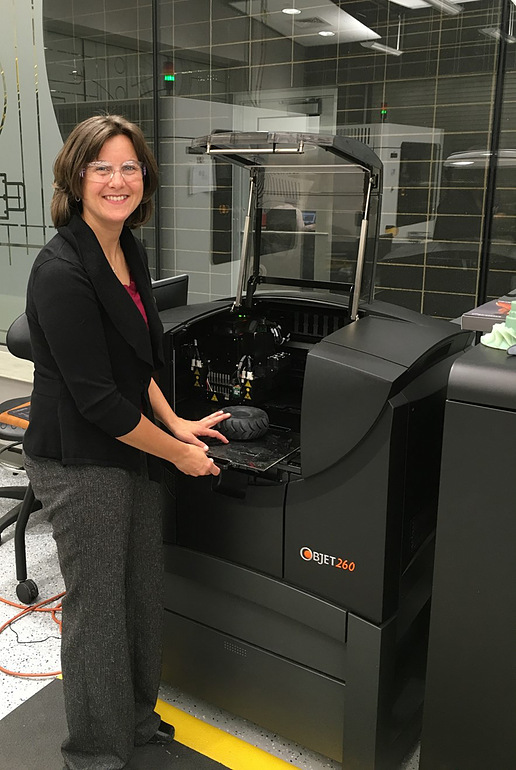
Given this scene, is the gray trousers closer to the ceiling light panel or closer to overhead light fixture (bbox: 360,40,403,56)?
overhead light fixture (bbox: 360,40,403,56)

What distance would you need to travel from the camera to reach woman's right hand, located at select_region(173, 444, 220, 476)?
151cm

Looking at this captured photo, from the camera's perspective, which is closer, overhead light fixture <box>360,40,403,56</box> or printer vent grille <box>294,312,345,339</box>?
printer vent grille <box>294,312,345,339</box>

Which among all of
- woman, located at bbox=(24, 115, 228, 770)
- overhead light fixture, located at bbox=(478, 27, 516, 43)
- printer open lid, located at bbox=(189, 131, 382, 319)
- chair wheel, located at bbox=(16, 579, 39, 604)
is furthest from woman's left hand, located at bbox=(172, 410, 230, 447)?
overhead light fixture, located at bbox=(478, 27, 516, 43)

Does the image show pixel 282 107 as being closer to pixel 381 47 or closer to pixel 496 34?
pixel 381 47

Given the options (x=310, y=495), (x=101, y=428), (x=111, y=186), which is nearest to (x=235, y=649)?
(x=310, y=495)

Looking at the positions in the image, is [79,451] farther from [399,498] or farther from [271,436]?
[399,498]

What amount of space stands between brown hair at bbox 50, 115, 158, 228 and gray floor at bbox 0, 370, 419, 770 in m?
0.76

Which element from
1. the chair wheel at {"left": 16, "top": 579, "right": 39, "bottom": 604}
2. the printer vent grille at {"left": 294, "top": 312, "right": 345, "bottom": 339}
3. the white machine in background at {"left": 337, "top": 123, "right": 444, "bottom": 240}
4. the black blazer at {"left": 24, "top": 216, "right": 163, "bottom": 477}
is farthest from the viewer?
the white machine in background at {"left": 337, "top": 123, "right": 444, "bottom": 240}

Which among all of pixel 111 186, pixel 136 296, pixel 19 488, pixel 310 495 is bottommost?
pixel 19 488

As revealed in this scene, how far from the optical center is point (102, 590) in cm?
150

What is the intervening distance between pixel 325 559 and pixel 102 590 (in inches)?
19.3

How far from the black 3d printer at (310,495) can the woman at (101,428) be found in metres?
0.16

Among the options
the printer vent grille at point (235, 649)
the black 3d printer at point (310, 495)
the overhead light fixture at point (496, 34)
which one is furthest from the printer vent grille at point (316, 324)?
the overhead light fixture at point (496, 34)

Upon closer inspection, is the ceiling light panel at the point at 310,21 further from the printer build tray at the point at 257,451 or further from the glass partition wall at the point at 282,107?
the printer build tray at the point at 257,451
